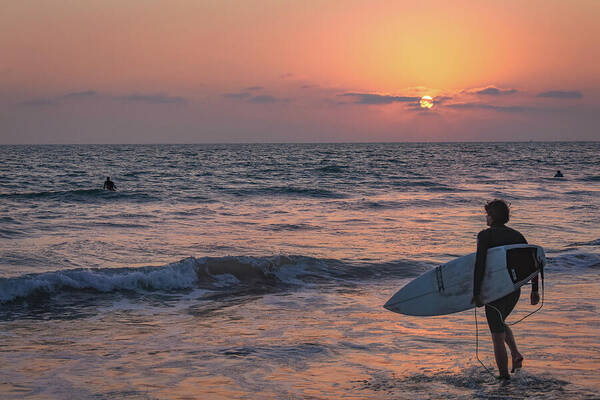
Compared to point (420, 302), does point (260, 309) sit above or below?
below

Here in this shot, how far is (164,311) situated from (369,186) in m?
27.3

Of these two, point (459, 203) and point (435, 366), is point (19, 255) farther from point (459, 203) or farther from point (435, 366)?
point (459, 203)

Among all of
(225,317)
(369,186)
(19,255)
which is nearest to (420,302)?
(225,317)

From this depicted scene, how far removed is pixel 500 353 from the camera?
194 inches

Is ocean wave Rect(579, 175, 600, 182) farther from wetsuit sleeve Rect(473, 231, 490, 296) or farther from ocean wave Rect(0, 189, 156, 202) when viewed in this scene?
wetsuit sleeve Rect(473, 231, 490, 296)

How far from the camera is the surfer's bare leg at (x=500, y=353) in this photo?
4.91 m

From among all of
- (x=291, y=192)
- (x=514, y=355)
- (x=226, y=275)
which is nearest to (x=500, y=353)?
(x=514, y=355)

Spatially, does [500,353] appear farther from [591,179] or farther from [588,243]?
[591,179]

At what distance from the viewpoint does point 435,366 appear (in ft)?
17.9

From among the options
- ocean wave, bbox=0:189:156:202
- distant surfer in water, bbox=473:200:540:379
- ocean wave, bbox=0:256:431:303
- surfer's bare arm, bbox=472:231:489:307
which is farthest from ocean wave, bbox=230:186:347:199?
surfer's bare arm, bbox=472:231:489:307

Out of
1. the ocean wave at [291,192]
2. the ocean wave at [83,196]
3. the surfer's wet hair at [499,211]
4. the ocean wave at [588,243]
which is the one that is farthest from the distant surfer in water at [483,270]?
the ocean wave at [291,192]

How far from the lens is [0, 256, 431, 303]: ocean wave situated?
942 centimetres

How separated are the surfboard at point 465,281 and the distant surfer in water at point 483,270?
6 centimetres

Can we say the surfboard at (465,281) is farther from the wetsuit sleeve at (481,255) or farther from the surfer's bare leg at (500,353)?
the surfer's bare leg at (500,353)
